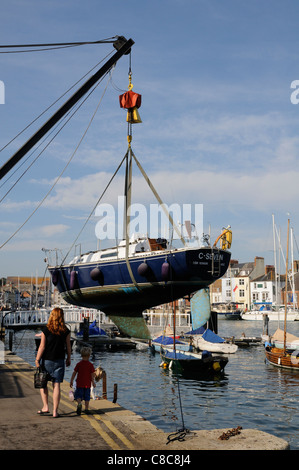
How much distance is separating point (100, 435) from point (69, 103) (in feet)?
42.7

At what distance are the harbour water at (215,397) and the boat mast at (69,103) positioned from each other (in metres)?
9.35

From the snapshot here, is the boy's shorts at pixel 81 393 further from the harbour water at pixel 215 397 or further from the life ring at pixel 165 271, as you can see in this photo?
the life ring at pixel 165 271

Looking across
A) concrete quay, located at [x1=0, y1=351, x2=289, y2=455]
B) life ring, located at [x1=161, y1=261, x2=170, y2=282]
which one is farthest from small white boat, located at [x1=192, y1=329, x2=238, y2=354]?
concrete quay, located at [x1=0, y1=351, x2=289, y2=455]

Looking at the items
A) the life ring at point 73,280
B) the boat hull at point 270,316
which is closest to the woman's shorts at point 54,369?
the life ring at point 73,280

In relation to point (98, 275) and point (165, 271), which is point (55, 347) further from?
point (98, 275)

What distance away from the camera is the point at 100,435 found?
27.9ft

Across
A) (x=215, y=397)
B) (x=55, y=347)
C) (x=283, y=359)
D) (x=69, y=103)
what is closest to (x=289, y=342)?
(x=283, y=359)

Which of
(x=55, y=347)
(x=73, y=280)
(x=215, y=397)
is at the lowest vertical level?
(x=215, y=397)

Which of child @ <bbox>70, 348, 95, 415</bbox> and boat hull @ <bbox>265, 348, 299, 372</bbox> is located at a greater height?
child @ <bbox>70, 348, 95, 415</bbox>

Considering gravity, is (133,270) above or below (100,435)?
above

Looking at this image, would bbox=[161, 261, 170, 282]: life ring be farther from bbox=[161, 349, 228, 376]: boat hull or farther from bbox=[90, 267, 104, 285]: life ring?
bbox=[161, 349, 228, 376]: boat hull

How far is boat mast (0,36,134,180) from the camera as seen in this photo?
15.9m

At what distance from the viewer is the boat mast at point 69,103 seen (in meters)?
15.9

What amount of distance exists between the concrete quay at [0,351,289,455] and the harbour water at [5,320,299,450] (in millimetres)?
2554
